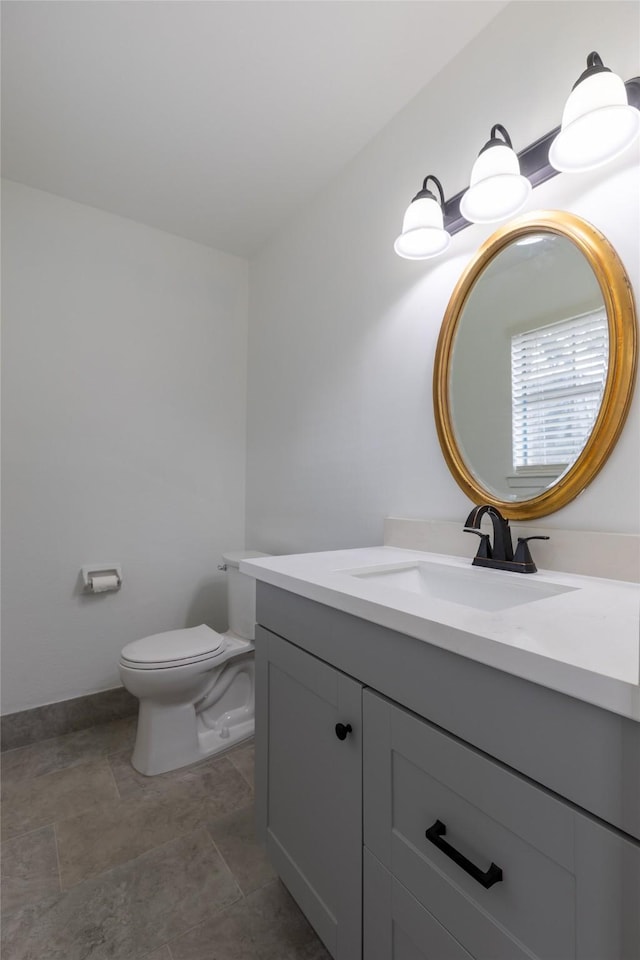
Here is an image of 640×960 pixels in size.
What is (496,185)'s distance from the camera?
1124mm

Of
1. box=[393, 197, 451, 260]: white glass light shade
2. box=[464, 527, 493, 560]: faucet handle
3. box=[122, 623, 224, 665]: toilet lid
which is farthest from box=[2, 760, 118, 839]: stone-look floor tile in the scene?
box=[393, 197, 451, 260]: white glass light shade

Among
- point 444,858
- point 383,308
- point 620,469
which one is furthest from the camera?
point 383,308

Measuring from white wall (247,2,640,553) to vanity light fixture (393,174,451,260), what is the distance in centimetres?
8

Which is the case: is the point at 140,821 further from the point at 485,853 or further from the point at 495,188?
the point at 495,188

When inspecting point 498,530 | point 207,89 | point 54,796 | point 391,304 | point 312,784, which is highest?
point 207,89

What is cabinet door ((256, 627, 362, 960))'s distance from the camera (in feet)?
2.87

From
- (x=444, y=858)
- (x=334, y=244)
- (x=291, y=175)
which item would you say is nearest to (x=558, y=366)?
(x=444, y=858)

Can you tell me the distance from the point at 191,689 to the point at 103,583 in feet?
2.22

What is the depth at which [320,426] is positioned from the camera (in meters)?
2.00

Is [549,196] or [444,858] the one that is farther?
[549,196]

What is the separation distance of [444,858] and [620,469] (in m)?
0.83

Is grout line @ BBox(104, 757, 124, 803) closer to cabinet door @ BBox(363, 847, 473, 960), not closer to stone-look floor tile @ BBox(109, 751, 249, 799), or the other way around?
stone-look floor tile @ BBox(109, 751, 249, 799)

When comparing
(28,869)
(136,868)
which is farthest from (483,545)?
(28,869)

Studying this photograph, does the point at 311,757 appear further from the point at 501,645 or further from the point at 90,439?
the point at 90,439
